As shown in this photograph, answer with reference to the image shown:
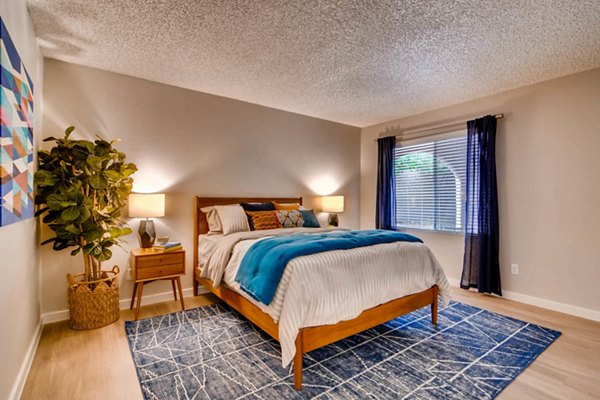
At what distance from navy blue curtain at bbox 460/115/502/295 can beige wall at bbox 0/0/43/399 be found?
14.4 feet

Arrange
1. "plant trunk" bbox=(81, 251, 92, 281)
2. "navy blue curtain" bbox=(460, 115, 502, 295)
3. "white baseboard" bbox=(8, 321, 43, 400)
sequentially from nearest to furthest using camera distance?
"white baseboard" bbox=(8, 321, 43, 400), "plant trunk" bbox=(81, 251, 92, 281), "navy blue curtain" bbox=(460, 115, 502, 295)

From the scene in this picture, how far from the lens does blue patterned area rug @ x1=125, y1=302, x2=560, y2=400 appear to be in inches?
73.6

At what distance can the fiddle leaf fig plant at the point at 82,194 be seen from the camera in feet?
7.87

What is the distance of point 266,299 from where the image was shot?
206 centimetres

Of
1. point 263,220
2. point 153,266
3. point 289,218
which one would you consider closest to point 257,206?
point 263,220

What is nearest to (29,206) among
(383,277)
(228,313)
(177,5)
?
(177,5)

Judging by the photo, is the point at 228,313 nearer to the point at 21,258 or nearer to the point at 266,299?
the point at 266,299

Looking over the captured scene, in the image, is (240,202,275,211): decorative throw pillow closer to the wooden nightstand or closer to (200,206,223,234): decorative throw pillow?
(200,206,223,234): decorative throw pillow

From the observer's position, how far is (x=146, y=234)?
313cm

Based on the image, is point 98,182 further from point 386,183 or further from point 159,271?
point 386,183

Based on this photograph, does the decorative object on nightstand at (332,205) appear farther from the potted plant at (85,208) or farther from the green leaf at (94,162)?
the green leaf at (94,162)

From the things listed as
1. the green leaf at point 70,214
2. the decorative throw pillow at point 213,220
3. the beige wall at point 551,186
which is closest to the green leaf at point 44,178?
the green leaf at point 70,214

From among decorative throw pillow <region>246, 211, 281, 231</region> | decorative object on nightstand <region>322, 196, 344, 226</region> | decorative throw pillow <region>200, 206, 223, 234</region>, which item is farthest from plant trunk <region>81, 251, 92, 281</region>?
decorative object on nightstand <region>322, 196, 344, 226</region>

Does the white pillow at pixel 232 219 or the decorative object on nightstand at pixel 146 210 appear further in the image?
the white pillow at pixel 232 219
